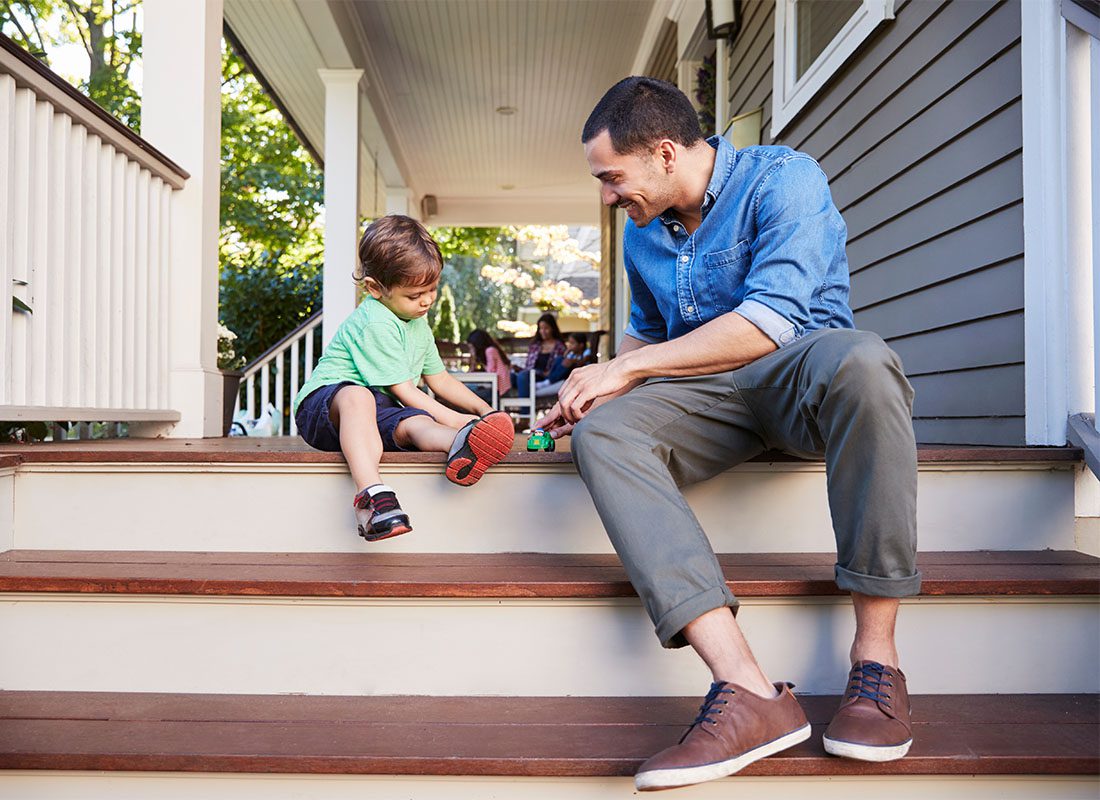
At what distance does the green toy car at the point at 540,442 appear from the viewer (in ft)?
6.06

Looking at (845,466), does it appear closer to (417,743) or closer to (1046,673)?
(1046,673)

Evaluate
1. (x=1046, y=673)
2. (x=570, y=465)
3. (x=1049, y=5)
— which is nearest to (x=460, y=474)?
(x=570, y=465)

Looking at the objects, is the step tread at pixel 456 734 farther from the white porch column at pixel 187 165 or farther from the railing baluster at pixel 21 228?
the white porch column at pixel 187 165

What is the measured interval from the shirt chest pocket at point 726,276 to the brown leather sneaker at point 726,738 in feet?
2.51

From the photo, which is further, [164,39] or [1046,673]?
[164,39]

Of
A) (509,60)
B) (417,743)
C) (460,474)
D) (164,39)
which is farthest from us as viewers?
(509,60)

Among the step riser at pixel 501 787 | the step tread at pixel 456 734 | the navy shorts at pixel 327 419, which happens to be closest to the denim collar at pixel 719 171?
the navy shorts at pixel 327 419

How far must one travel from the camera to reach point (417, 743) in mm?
1277

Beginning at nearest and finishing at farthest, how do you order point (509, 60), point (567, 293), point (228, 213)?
point (509, 60), point (228, 213), point (567, 293)

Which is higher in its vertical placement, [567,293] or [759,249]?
[567,293]

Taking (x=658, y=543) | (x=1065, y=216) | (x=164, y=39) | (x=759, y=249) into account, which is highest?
(x=164, y=39)

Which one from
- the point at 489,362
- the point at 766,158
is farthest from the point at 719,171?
the point at 489,362

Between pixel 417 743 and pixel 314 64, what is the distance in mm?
6363

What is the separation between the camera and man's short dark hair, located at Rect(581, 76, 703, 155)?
1.57m
